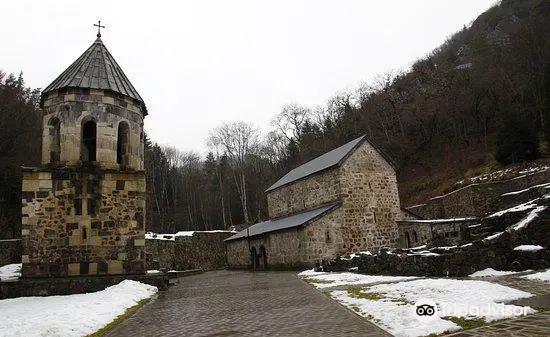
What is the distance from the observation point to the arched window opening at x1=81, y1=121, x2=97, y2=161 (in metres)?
15.9

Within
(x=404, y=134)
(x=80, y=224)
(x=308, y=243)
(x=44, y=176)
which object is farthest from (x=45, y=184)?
(x=404, y=134)

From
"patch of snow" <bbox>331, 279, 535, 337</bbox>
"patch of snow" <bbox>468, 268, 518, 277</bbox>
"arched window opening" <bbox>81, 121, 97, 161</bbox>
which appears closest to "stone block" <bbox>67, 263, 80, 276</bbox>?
"arched window opening" <bbox>81, 121, 97, 161</bbox>

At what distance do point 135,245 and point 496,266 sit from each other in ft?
38.6

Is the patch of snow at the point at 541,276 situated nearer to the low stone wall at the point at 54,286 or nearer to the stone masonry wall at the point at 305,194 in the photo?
the low stone wall at the point at 54,286

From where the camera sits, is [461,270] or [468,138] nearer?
[461,270]

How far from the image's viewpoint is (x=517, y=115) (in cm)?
3070

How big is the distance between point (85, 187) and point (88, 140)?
2890 mm

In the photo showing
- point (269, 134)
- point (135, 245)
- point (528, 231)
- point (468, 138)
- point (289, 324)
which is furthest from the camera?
point (269, 134)

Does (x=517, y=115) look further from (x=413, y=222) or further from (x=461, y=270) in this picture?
(x=461, y=270)

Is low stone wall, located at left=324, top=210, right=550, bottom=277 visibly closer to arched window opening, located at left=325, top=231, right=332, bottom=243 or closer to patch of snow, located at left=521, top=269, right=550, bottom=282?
patch of snow, located at left=521, top=269, right=550, bottom=282

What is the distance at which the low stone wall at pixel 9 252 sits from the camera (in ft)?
79.1

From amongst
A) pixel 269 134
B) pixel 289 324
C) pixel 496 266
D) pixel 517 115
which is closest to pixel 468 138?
pixel 517 115

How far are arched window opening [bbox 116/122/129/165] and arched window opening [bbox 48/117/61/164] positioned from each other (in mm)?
2067

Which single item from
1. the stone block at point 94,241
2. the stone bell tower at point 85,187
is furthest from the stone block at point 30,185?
the stone block at point 94,241
